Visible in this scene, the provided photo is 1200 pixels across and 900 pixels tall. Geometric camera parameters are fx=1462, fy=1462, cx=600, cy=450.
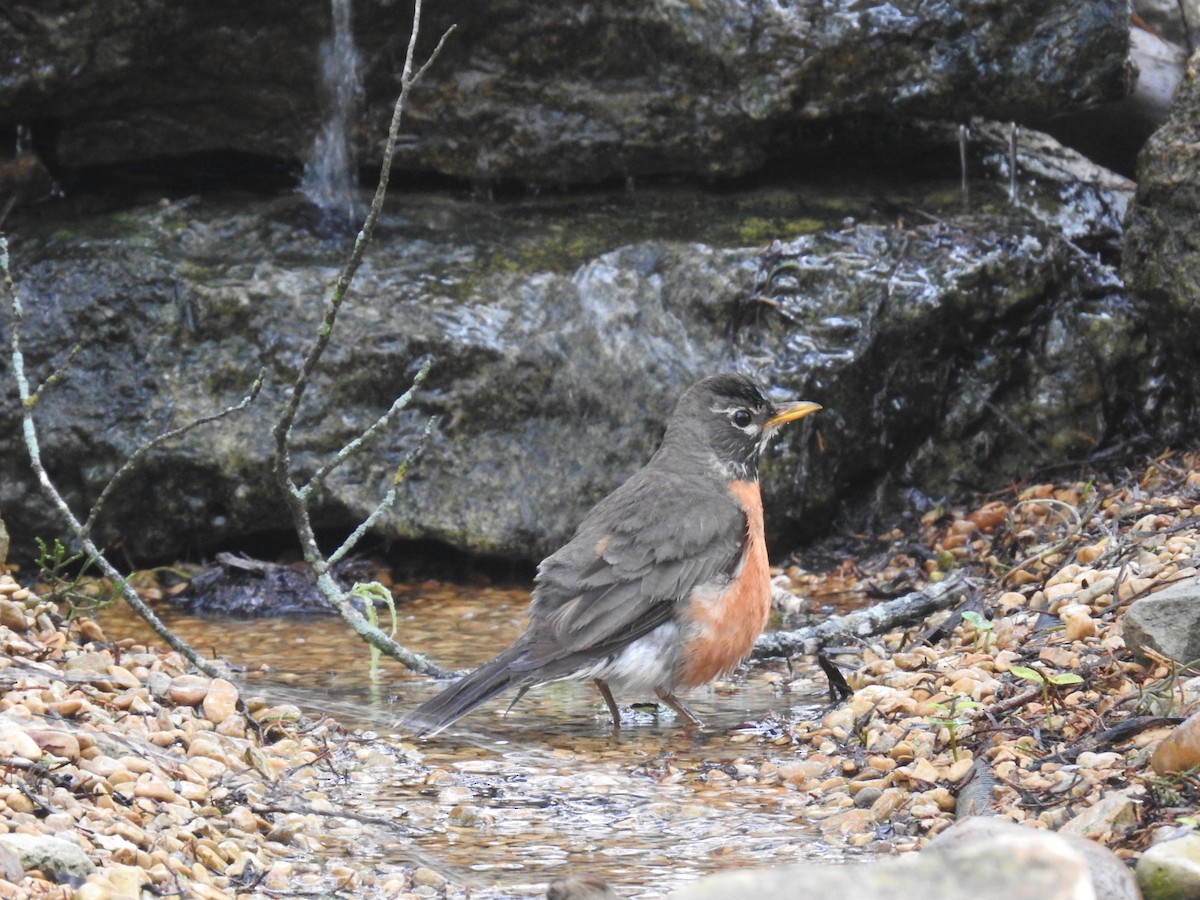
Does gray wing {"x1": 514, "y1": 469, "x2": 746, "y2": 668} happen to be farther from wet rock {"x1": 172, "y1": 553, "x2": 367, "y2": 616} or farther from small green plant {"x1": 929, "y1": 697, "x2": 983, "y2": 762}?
wet rock {"x1": 172, "y1": 553, "x2": 367, "y2": 616}

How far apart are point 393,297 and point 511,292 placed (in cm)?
63

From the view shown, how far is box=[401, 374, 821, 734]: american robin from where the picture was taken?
5281mm

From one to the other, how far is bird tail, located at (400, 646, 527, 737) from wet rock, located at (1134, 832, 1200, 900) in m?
2.48

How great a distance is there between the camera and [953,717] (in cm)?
458

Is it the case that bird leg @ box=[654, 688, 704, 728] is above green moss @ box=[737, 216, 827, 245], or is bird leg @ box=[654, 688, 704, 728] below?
below

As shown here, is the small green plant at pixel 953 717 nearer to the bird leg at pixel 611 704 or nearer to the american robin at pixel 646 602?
the american robin at pixel 646 602

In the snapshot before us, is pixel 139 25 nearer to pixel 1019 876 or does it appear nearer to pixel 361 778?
pixel 361 778

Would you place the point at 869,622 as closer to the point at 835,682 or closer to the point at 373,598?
the point at 835,682

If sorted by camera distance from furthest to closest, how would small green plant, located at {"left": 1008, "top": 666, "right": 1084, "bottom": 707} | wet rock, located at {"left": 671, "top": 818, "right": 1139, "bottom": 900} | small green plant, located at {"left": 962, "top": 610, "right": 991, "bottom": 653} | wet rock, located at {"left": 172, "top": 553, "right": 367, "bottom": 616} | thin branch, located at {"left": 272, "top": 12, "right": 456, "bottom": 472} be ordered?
wet rock, located at {"left": 172, "top": 553, "right": 367, "bottom": 616}
small green plant, located at {"left": 962, "top": 610, "right": 991, "bottom": 653}
thin branch, located at {"left": 272, "top": 12, "right": 456, "bottom": 472}
small green plant, located at {"left": 1008, "top": 666, "right": 1084, "bottom": 707}
wet rock, located at {"left": 671, "top": 818, "right": 1139, "bottom": 900}

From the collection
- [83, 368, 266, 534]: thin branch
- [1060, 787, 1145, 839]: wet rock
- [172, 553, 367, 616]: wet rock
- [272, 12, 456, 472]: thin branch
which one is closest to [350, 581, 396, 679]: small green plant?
A: [272, 12, 456, 472]: thin branch

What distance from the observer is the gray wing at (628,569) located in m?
5.39

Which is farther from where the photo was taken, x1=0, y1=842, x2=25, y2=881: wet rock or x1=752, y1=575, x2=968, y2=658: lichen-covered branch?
x1=752, y1=575, x2=968, y2=658: lichen-covered branch

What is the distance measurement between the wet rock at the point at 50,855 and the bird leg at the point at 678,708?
8.91 ft

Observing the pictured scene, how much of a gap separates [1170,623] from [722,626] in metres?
1.78
